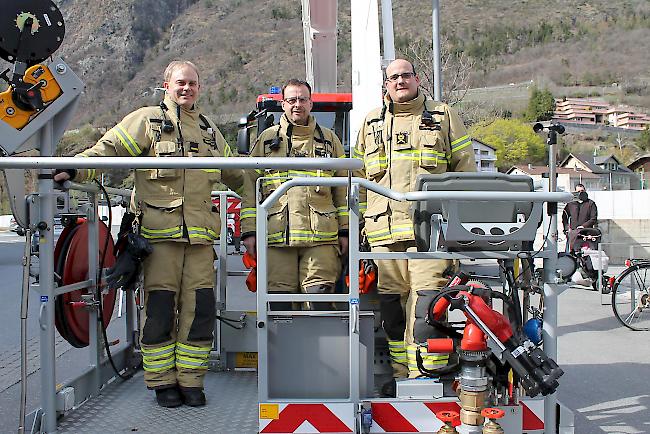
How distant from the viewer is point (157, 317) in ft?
12.6

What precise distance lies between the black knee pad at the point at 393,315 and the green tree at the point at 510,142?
245ft

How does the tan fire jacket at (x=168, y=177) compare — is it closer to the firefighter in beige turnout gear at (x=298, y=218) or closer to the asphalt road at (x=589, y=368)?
the firefighter in beige turnout gear at (x=298, y=218)

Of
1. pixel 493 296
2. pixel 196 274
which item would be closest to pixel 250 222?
pixel 196 274

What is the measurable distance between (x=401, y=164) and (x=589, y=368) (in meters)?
3.42

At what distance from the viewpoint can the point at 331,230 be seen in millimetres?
4062

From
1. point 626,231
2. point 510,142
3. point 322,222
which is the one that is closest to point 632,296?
point 322,222

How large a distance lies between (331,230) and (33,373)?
357cm

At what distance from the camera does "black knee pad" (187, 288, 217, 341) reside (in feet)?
12.8

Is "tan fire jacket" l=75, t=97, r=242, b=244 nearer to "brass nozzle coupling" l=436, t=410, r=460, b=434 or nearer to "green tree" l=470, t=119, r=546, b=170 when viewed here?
"brass nozzle coupling" l=436, t=410, r=460, b=434

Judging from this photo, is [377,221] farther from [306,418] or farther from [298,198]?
[306,418]

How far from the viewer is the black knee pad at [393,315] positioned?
3902 mm

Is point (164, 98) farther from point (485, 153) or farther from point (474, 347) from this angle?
point (485, 153)

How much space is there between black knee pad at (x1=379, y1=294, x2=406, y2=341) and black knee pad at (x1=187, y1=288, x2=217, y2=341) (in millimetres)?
993

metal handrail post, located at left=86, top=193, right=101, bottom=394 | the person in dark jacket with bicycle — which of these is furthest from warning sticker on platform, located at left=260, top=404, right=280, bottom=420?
the person in dark jacket with bicycle
